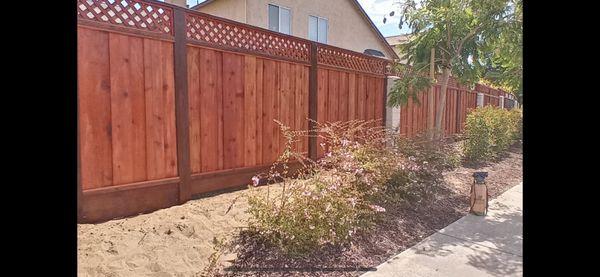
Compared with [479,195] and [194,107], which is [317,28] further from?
[479,195]

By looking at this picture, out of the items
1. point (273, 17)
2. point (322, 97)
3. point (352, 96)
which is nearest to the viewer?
point (322, 97)

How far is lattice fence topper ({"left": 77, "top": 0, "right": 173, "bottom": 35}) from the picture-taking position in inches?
125

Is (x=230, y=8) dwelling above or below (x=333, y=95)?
above

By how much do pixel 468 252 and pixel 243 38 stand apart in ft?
11.7

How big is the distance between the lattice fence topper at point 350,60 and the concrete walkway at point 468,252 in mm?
3288

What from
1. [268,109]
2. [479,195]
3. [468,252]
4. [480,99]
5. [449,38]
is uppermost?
[449,38]

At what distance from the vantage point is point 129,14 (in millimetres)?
3455

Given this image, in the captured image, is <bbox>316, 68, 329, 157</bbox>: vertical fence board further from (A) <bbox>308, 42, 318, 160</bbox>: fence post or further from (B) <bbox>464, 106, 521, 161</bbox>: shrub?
(B) <bbox>464, 106, 521, 161</bbox>: shrub

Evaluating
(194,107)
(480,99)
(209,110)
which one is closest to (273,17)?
(480,99)
